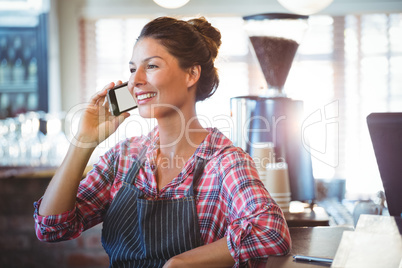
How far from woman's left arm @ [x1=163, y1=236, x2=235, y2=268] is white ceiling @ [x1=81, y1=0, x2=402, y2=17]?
499 cm

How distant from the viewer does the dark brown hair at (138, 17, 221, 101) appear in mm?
1523

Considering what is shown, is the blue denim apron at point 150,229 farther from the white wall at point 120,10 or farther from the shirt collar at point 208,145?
the white wall at point 120,10

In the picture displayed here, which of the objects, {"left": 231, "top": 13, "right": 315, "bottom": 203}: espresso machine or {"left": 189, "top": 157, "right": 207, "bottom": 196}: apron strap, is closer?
{"left": 189, "top": 157, "right": 207, "bottom": 196}: apron strap

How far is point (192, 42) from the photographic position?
1565mm

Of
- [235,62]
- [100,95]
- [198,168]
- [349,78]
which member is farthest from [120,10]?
[198,168]

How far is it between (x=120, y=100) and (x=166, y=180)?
314mm

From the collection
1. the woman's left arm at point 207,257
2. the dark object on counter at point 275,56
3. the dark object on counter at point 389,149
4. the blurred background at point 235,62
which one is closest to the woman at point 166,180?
the woman's left arm at point 207,257

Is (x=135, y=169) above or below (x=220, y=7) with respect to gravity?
below

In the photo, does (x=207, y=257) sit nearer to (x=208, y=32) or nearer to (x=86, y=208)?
(x=86, y=208)

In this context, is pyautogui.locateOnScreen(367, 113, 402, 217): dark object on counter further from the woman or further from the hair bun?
the hair bun

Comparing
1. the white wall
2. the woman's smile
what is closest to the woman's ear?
the woman's smile

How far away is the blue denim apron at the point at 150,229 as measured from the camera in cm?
141

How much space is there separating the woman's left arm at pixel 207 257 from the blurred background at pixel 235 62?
14.2 feet

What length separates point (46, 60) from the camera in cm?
581
